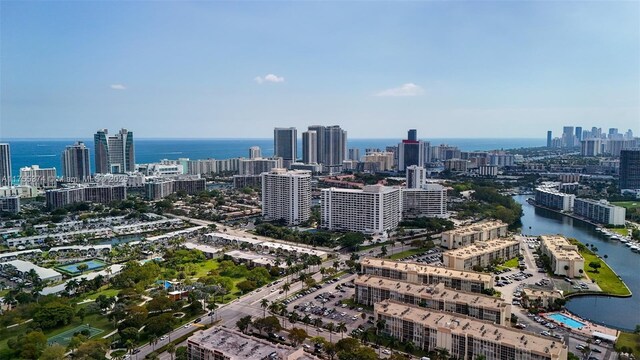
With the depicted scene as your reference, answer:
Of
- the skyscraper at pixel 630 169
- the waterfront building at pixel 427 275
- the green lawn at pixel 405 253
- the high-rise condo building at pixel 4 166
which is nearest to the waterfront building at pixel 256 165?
the high-rise condo building at pixel 4 166

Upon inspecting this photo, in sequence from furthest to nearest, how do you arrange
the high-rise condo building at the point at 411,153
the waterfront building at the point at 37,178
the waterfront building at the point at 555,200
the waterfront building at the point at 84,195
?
the high-rise condo building at the point at 411,153, the waterfront building at the point at 37,178, the waterfront building at the point at 555,200, the waterfront building at the point at 84,195

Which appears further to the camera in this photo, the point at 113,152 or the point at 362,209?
the point at 113,152

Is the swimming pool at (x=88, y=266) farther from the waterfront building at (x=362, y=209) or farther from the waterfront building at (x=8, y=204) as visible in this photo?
the waterfront building at (x=8, y=204)

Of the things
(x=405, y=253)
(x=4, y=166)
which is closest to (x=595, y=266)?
(x=405, y=253)

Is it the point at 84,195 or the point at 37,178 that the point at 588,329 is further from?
the point at 37,178

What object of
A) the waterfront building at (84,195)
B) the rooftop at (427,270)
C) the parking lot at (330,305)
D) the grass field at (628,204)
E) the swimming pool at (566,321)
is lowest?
the swimming pool at (566,321)

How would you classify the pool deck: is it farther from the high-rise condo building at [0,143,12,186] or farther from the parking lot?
the high-rise condo building at [0,143,12,186]
